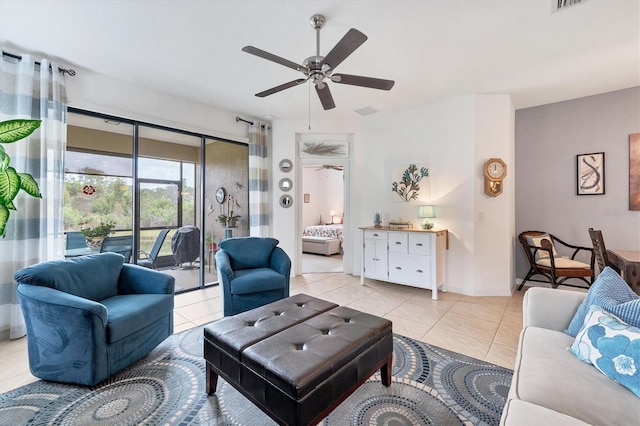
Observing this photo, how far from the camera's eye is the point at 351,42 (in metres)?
1.81

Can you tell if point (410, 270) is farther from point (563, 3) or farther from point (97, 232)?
point (97, 232)

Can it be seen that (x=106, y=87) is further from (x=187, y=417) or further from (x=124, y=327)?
(x=187, y=417)

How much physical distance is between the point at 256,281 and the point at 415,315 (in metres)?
1.85

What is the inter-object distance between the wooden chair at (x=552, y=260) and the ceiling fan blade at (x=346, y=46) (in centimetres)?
349

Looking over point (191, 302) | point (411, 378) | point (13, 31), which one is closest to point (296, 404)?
point (411, 378)

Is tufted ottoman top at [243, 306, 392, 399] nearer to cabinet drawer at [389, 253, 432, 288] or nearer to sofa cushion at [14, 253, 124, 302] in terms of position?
sofa cushion at [14, 253, 124, 302]

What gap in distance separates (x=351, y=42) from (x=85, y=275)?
9.09ft

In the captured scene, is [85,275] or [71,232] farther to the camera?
[71,232]

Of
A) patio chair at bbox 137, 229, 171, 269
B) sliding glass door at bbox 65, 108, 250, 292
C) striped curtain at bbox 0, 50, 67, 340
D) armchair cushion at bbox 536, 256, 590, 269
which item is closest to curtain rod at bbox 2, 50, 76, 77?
striped curtain at bbox 0, 50, 67, 340

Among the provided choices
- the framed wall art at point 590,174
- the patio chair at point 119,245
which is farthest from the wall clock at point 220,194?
the framed wall art at point 590,174

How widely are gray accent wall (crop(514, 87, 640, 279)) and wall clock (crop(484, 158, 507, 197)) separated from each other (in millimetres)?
810

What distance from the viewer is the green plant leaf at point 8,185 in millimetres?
1911

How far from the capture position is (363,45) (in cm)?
262

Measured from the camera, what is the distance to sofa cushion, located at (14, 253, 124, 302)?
1.98m
